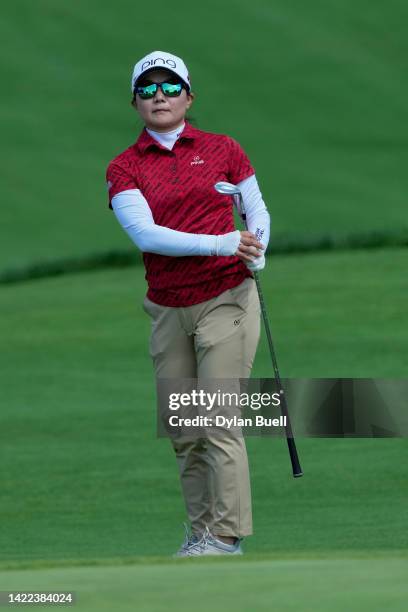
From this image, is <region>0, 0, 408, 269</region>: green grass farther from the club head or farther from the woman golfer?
the club head

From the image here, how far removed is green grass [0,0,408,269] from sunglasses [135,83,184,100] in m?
11.2

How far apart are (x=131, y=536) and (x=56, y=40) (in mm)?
14288

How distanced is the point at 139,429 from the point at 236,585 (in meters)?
5.66

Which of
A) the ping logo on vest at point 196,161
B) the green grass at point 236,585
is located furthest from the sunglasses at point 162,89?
the green grass at point 236,585

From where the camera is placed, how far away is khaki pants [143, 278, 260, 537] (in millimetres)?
5172

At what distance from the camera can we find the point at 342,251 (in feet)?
54.2

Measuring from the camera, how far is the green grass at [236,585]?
128 inches

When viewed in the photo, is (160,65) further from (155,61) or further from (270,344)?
(270,344)

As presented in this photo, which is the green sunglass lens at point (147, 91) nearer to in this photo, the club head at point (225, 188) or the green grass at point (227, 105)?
the club head at point (225, 188)

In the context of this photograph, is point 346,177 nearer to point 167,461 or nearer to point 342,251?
point 342,251

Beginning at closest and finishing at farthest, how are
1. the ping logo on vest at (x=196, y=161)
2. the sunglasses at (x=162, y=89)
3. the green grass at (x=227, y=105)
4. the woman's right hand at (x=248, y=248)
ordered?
the woman's right hand at (x=248, y=248) < the ping logo on vest at (x=196, y=161) < the sunglasses at (x=162, y=89) < the green grass at (x=227, y=105)

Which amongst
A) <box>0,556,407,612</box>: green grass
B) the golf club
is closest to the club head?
the golf club

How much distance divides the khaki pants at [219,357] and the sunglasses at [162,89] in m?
0.66

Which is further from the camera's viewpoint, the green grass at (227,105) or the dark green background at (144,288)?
the green grass at (227,105)
